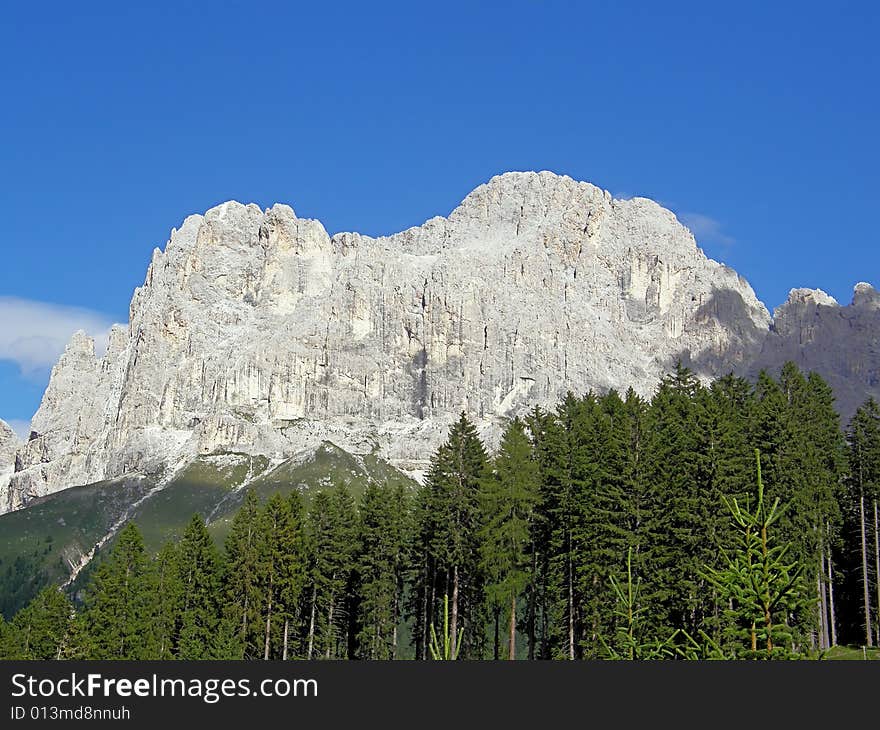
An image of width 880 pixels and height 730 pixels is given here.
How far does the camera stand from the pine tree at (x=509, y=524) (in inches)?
2371

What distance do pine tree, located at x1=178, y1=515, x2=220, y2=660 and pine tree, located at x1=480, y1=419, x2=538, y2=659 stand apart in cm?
1889

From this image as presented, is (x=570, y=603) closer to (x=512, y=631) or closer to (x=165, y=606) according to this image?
(x=512, y=631)

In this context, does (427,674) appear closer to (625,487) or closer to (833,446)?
(625,487)

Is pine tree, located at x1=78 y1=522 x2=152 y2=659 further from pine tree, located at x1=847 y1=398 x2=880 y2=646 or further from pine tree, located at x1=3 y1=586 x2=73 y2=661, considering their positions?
pine tree, located at x1=847 y1=398 x2=880 y2=646

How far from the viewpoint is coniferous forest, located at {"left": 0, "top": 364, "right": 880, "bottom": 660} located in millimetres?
51562

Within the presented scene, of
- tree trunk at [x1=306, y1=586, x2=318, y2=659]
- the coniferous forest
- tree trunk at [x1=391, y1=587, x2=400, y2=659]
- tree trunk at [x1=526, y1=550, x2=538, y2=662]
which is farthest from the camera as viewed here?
tree trunk at [x1=391, y1=587, x2=400, y2=659]

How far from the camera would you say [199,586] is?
7138cm

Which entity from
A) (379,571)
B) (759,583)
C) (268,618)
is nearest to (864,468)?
(379,571)

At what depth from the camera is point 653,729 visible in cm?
958

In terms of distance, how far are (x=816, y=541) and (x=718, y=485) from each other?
11661 mm

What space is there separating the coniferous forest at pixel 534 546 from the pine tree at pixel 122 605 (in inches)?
4.4

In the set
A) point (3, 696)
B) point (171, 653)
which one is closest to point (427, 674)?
point (3, 696)

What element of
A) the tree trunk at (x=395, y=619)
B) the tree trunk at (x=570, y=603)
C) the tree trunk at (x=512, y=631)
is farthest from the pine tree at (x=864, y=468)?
the tree trunk at (x=395, y=619)

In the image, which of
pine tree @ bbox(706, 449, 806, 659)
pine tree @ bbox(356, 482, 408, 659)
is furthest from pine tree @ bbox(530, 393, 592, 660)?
pine tree @ bbox(706, 449, 806, 659)
